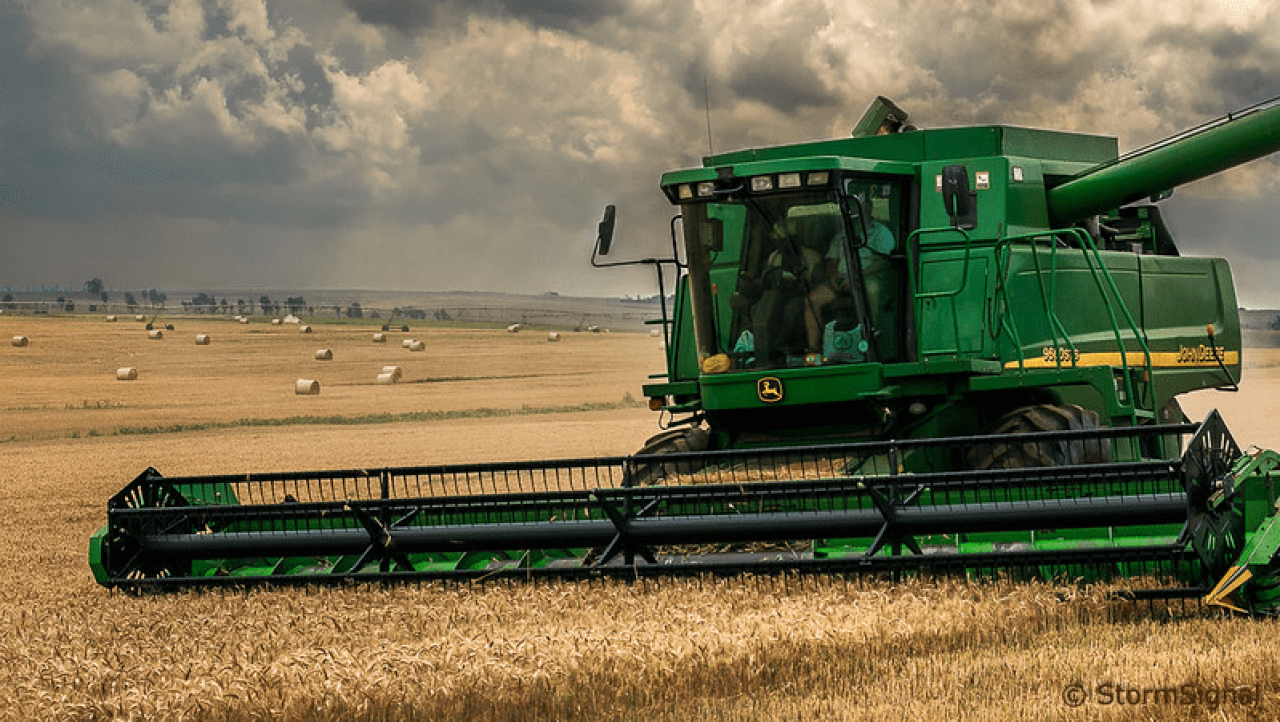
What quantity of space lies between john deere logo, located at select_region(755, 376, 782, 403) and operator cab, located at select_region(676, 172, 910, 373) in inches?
4.9

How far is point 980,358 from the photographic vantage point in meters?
8.23

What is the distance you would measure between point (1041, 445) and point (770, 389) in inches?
62.7

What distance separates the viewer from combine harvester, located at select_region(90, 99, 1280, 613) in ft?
19.7

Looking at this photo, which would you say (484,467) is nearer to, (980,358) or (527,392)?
(980,358)

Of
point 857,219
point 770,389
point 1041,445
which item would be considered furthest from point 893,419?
point 857,219

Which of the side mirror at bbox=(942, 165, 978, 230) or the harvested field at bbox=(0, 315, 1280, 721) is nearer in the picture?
the harvested field at bbox=(0, 315, 1280, 721)

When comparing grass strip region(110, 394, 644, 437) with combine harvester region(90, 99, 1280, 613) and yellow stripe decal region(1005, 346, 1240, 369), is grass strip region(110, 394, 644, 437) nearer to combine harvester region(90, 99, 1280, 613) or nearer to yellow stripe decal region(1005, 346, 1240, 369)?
combine harvester region(90, 99, 1280, 613)

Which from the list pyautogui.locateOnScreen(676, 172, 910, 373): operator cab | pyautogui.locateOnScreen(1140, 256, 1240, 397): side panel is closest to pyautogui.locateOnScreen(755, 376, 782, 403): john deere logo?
pyautogui.locateOnScreen(676, 172, 910, 373): operator cab

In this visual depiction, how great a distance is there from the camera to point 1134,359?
29.7 feet

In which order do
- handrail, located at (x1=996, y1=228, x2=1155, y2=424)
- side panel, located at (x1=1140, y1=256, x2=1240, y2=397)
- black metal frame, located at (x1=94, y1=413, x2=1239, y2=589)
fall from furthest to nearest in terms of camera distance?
1. side panel, located at (x1=1140, y1=256, x2=1240, y2=397)
2. handrail, located at (x1=996, y1=228, x2=1155, y2=424)
3. black metal frame, located at (x1=94, y1=413, x2=1239, y2=589)

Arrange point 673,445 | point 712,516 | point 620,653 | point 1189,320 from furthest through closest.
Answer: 1. point 1189,320
2. point 673,445
3. point 712,516
4. point 620,653

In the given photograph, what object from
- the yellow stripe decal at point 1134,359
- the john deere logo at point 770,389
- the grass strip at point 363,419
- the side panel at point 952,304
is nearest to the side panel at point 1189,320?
the yellow stripe decal at point 1134,359

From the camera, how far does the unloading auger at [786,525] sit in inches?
226

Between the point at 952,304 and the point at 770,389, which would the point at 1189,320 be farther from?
the point at 770,389
